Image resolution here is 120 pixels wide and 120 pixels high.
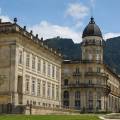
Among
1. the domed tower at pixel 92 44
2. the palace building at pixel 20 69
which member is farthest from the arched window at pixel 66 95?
the palace building at pixel 20 69

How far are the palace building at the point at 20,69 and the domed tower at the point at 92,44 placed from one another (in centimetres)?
4328

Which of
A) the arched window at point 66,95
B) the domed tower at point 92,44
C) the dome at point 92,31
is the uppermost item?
the dome at point 92,31

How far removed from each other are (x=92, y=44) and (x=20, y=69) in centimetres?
5900

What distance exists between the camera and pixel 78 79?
414ft

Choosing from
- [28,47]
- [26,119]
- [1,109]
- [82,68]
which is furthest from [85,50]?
[26,119]

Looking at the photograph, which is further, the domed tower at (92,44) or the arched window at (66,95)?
the domed tower at (92,44)

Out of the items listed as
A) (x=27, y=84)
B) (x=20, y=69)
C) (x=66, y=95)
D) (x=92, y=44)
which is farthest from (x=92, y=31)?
(x=20, y=69)

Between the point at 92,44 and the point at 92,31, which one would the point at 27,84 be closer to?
the point at 92,44

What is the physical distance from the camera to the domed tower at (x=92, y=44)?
5138 inches

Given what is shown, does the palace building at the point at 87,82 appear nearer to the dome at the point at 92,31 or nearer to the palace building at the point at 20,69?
the dome at the point at 92,31

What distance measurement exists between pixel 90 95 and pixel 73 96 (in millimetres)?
5061

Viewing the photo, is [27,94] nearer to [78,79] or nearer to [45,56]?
[45,56]

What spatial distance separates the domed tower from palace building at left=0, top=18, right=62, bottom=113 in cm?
4328

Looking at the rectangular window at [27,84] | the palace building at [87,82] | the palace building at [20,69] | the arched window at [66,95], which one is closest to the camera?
the palace building at [20,69]
